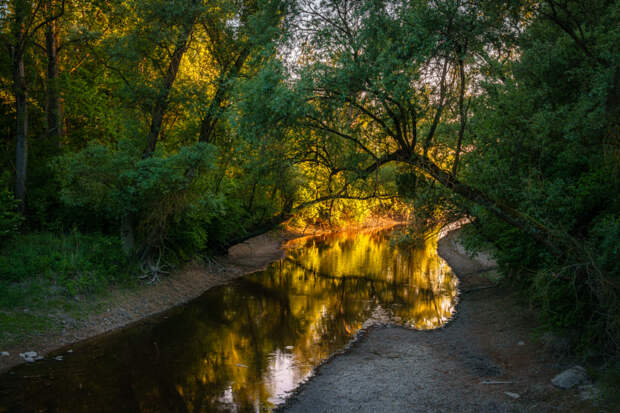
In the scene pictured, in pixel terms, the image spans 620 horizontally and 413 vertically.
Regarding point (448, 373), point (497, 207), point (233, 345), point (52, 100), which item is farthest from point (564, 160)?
point (52, 100)

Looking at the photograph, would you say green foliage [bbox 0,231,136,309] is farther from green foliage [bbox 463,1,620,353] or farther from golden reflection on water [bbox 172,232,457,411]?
green foliage [bbox 463,1,620,353]

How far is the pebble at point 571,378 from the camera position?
8.99 m

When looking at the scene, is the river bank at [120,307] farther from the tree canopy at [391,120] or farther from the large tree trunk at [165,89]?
the large tree trunk at [165,89]

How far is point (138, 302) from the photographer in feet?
52.5

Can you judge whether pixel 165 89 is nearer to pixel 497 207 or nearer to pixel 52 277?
pixel 52 277

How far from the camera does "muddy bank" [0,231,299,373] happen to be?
474 inches

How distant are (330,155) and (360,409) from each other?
884cm

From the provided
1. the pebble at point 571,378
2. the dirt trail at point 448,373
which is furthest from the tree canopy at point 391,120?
the dirt trail at point 448,373

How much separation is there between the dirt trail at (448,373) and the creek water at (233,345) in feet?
2.70

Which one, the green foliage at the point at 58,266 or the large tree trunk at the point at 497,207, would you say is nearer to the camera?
the large tree trunk at the point at 497,207

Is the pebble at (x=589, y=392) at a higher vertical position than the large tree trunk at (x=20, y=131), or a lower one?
lower

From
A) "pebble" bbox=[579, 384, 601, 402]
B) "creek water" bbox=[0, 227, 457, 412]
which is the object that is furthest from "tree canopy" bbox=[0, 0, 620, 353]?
"creek water" bbox=[0, 227, 457, 412]

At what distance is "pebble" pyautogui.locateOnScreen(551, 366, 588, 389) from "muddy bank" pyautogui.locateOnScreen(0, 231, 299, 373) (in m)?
12.4

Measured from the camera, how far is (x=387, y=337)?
543 inches
